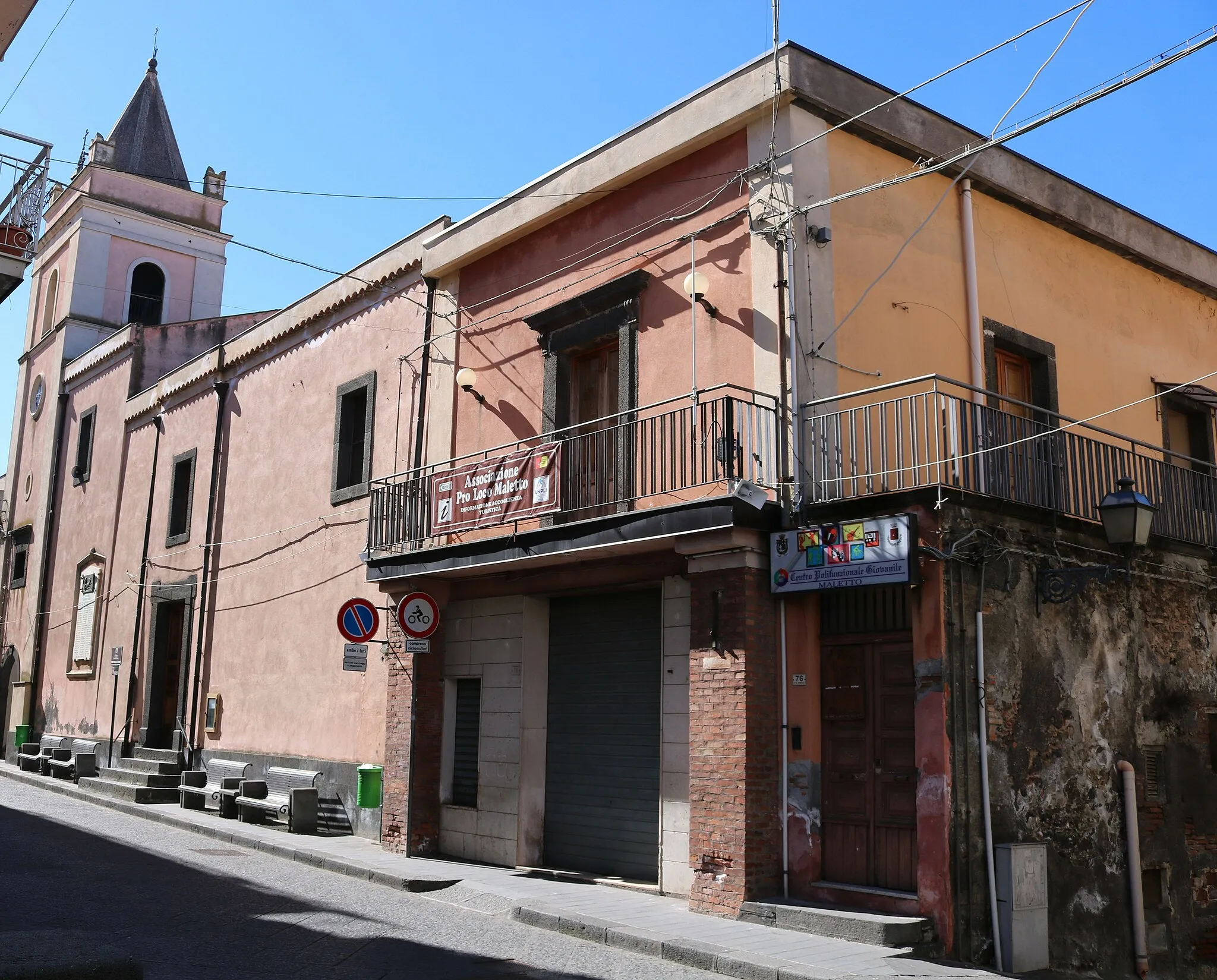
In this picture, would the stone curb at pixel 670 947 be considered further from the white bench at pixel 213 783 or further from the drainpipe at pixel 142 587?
the drainpipe at pixel 142 587

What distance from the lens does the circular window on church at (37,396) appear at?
1163 inches

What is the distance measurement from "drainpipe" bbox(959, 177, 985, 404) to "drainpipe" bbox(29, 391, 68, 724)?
75.6 feet

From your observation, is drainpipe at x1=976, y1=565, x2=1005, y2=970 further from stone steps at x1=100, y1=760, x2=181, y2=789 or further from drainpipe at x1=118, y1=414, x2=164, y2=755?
drainpipe at x1=118, y1=414, x2=164, y2=755

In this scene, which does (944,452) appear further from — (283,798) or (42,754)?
(42,754)

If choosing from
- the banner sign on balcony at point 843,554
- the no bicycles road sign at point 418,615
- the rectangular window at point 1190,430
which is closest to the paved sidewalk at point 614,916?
the no bicycles road sign at point 418,615

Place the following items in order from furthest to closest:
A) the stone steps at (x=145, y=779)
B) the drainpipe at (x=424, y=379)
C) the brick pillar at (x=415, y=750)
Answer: the stone steps at (x=145, y=779), the drainpipe at (x=424, y=379), the brick pillar at (x=415, y=750)

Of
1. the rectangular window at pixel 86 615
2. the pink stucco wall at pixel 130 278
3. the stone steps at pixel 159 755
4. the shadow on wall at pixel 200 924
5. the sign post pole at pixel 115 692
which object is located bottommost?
Answer: the shadow on wall at pixel 200 924

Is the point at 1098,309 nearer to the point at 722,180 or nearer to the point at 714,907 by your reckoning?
the point at 722,180

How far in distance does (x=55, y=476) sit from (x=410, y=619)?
731 inches

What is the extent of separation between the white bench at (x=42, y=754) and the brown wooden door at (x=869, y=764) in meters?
18.2

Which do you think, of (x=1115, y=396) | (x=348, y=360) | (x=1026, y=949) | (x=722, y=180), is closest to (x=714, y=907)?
(x=1026, y=949)

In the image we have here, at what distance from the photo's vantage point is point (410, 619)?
13797 mm

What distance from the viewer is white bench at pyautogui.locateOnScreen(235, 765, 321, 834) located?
15.6 m

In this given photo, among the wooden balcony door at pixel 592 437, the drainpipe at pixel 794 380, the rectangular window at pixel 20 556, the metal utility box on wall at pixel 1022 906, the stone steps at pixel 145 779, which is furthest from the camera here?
the rectangular window at pixel 20 556
